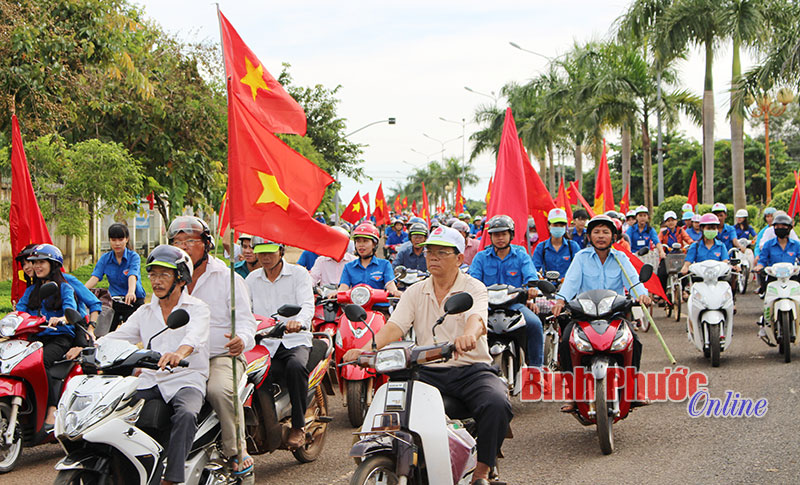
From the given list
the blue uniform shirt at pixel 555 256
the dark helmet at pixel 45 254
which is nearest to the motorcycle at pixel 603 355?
the blue uniform shirt at pixel 555 256

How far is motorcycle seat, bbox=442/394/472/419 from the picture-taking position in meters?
4.96

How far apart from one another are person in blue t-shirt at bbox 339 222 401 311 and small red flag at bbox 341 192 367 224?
14365 millimetres

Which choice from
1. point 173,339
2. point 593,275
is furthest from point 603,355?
point 173,339

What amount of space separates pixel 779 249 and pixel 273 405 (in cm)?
791

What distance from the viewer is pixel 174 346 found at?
496cm

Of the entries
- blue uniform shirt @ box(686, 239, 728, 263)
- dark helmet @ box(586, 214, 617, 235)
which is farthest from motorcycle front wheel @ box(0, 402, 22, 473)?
blue uniform shirt @ box(686, 239, 728, 263)

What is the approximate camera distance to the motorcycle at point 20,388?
21.6 ft

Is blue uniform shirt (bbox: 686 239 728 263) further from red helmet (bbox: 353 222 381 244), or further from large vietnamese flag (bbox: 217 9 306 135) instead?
large vietnamese flag (bbox: 217 9 306 135)

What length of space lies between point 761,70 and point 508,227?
15971 mm

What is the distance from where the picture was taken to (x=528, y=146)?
46.7 meters

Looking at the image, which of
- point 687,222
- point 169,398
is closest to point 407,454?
point 169,398

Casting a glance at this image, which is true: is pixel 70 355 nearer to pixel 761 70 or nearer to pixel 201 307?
pixel 201 307

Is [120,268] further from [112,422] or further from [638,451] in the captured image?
[638,451]

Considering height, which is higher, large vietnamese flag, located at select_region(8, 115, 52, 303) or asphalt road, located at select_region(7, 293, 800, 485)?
large vietnamese flag, located at select_region(8, 115, 52, 303)
